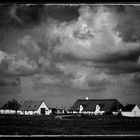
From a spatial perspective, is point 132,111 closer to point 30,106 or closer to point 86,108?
point 86,108

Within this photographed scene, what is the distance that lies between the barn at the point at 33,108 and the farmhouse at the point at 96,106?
230 inches

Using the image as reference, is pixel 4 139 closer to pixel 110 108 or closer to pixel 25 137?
pixel 25 137

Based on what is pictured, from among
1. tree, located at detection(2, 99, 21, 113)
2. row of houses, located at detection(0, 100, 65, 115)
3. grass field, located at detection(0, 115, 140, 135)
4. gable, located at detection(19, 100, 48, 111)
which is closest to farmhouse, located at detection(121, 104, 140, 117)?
row of houses, located at detection(0, 100, 65, 115)

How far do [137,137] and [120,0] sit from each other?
284 cm

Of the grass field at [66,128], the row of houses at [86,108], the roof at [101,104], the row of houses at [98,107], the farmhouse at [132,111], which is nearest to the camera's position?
the grass field at [66,128]

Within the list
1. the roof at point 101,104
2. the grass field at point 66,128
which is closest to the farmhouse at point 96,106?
the roof at point 101,104

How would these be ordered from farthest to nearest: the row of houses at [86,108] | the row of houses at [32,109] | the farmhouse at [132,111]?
the row of houses at [32,109]
the row of houses at [86,108]
the farmhouse at [132,111]

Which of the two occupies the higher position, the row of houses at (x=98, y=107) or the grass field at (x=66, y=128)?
the row of houses at (x=98, y=107)

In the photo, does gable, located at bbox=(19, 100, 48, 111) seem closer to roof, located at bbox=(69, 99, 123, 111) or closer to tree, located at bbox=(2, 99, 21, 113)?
tree, located at bbox=(2, 99, 21, 113)

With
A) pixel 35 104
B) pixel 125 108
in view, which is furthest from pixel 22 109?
pixel 125 108

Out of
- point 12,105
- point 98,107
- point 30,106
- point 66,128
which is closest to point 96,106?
point 98,107

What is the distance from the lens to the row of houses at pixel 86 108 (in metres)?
32.0

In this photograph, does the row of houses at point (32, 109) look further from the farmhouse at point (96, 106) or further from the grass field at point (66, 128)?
the grass field at point (66, 128)

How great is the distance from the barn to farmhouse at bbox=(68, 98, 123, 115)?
584 centimetres
